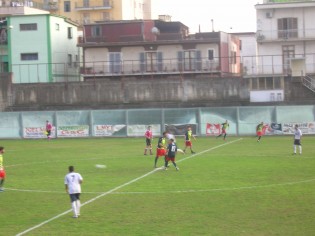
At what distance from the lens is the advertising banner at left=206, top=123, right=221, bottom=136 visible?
6233 centimetres

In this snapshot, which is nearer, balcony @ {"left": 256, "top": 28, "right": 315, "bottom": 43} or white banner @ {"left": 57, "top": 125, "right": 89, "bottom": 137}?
white banner @ {"left": 57, "top": 125, "right": 89, "bottom": 137}

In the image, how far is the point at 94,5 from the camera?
10762 cm

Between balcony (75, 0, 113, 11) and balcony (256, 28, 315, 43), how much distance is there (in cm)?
3545

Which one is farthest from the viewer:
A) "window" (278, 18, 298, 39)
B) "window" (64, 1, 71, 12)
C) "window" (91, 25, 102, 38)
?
"window" (64, 1, 71, 12)

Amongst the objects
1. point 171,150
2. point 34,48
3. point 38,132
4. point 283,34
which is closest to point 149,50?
point 34,48

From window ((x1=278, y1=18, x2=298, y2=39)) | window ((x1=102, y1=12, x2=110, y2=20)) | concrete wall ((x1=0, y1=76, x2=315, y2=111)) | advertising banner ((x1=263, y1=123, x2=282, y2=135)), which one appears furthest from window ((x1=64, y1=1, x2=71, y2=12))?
advertising banner ((x1=263, y1=123, x2=282, y2=135))

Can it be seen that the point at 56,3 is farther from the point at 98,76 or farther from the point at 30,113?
the point at 30,113

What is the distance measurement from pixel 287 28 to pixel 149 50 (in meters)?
16.1

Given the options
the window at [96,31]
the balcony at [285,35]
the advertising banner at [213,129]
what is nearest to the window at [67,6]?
the window at [96,31]

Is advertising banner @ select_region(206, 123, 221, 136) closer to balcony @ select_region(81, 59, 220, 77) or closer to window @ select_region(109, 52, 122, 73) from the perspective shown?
balcony @ select_region(81, 59, 220, 77)

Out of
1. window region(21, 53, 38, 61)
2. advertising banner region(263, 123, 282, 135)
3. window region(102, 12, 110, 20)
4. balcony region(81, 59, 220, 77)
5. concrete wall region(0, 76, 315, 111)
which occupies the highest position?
window region(102, 12, 110, 20)

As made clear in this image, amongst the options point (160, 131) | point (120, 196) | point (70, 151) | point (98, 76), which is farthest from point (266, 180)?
point (98, 76)

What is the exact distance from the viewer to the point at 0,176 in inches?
1163

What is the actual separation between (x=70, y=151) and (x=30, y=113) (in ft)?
53.4
